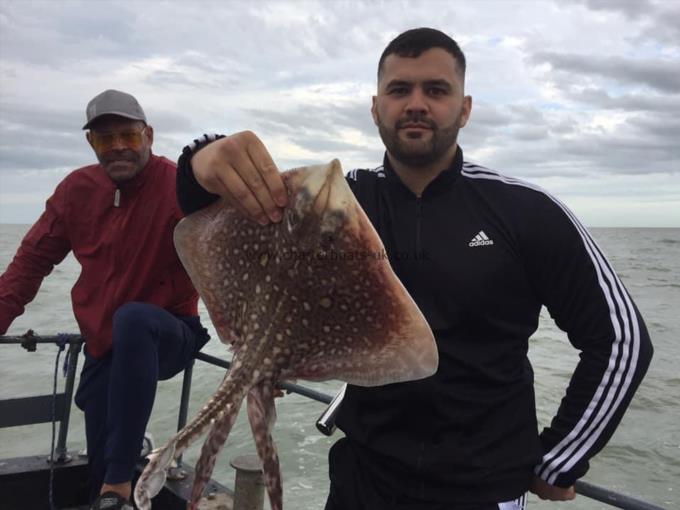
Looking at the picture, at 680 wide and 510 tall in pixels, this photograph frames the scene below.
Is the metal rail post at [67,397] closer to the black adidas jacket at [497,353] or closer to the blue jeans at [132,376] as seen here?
the blue jeans at [132,376]

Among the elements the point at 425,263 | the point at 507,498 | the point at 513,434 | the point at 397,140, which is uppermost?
the point at 397,140

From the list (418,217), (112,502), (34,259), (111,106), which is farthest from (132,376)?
(418,217)

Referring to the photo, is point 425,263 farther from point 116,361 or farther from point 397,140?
point 116,361

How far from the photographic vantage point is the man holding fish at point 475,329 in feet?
6.69

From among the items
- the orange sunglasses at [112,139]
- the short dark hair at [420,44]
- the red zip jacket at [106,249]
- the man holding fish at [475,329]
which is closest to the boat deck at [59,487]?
the red zip jacket at [106,249]

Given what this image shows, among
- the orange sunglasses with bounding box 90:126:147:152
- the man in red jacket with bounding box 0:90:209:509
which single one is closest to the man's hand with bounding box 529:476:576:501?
the man in red jacket with bounding box 0:90:209:509

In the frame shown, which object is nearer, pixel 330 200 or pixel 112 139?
pixel 330 200

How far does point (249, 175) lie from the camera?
177 cm

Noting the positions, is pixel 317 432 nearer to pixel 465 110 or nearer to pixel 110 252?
pixel 110 252

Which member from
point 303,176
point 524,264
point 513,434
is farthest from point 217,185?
point 513,434

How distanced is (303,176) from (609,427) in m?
1.42

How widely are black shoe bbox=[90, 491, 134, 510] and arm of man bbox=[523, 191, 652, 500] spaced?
2142 mm

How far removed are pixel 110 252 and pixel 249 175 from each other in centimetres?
232

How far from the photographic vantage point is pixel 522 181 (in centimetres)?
225
